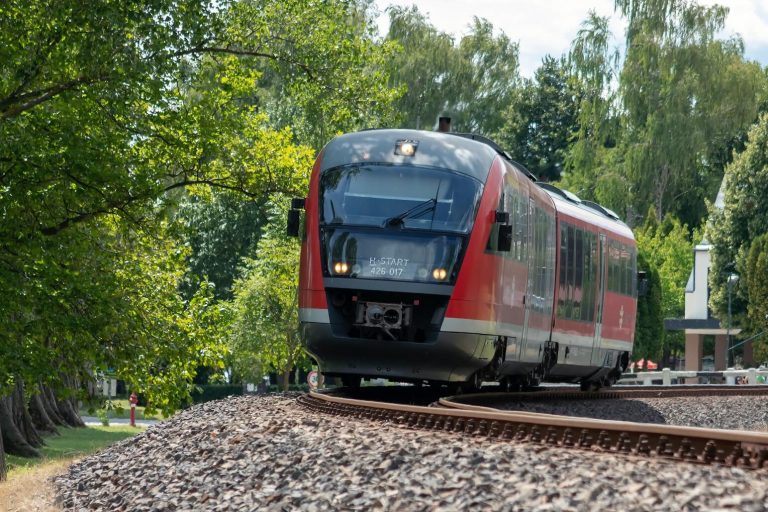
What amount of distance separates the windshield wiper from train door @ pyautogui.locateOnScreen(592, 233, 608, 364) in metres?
8.40

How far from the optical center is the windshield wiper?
17312 mm

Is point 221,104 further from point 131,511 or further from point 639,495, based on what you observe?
point 639,495

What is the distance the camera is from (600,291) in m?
25.4

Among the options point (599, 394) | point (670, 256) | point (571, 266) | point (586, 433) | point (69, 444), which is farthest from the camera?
point (670, 256)

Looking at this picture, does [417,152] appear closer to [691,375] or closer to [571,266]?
[571,266]

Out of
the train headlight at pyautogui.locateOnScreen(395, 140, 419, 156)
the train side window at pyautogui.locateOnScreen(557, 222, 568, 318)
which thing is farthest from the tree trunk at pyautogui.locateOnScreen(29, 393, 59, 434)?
the train headlight at pyautogui.locateOnScreen(395, 140, 419, 156)

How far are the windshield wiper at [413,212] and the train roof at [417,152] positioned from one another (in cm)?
57

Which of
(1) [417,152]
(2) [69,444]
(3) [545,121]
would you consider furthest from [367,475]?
(3) [545,121]

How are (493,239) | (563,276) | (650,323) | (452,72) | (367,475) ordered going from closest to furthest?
1. (367,475)
2. (493,239)
3. (563,276)
4. (452,72)
5. (650,323)

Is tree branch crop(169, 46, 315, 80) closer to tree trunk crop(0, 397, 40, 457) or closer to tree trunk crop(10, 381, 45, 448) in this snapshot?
tree trunk crop(0, 397, 40, 457)

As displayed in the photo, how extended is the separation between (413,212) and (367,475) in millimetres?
7351

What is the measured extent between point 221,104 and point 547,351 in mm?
7588

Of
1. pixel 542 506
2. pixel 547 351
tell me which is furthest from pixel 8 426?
pixel 542 506

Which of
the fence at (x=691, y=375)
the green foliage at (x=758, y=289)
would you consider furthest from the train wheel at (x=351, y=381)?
the green foliage at (x=758, y=289)
